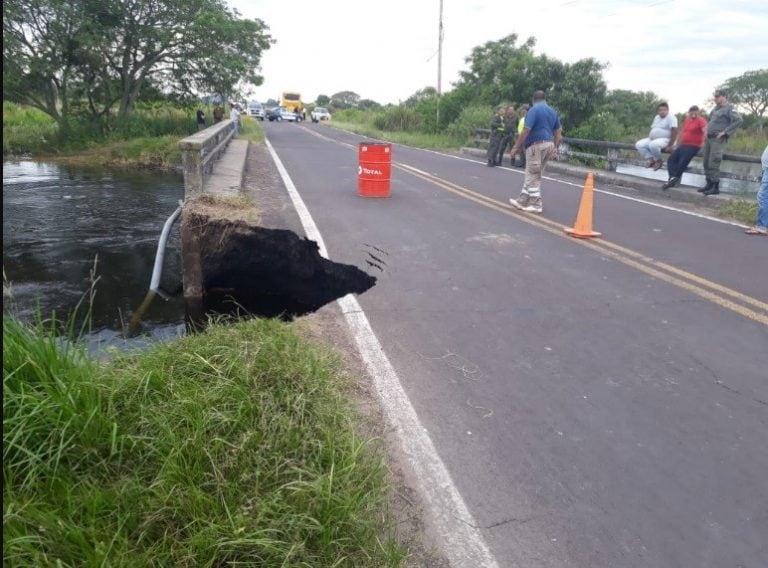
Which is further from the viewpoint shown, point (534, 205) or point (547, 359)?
point (534, 205)

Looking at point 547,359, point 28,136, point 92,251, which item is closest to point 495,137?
point 92,251

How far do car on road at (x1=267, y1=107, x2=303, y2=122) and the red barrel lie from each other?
55.5 meters

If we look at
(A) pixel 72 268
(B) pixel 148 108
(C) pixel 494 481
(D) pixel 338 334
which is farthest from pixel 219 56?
(C) pixel 494 481

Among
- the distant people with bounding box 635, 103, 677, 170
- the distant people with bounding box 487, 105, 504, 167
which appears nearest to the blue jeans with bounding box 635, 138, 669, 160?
the distant people with bounding box 635, 103, 677, 170

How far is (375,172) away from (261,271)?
13.3 ft

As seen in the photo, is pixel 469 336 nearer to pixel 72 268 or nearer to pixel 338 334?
pixel 338 334

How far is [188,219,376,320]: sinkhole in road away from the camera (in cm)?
653

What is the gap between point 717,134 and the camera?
1144cm

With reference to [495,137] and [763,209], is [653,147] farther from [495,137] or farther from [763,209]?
[763,209]

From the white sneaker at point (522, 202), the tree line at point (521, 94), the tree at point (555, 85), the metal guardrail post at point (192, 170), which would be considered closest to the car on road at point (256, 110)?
the tree line at point (521, 94)

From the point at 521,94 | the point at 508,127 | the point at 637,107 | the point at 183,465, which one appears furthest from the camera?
the point at 637,107

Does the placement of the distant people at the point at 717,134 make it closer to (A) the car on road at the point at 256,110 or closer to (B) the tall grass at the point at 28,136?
(B) the tall grass at the point at 28,136

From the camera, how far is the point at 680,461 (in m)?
3.17

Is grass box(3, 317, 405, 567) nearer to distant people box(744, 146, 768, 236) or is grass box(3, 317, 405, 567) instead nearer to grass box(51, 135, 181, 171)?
distant people box(744, 146, 768, 236)
